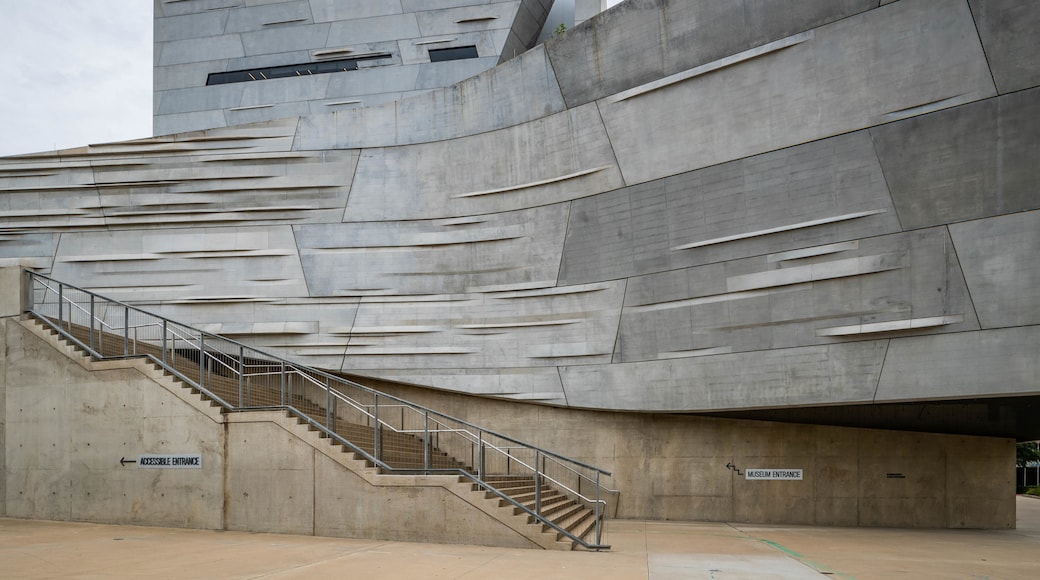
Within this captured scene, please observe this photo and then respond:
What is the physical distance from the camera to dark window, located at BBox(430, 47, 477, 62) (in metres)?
21.2

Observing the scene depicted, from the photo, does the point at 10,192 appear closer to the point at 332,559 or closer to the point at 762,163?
the point at 332,559

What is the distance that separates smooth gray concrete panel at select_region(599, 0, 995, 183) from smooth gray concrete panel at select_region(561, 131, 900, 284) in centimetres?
31

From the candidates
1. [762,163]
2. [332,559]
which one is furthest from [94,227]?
[762,163]

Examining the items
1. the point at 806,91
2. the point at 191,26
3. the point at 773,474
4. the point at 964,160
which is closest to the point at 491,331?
the point at 773,474

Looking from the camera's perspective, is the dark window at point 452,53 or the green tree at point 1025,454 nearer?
the dark window at point 452,53

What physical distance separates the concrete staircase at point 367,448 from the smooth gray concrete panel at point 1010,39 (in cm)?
906

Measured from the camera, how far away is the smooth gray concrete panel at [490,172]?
16453mm

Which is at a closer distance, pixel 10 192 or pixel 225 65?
pixel 10 192

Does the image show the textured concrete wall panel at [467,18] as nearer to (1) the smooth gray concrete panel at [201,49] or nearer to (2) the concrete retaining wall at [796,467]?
(1) the smooth gray concrete panel at [201,49]

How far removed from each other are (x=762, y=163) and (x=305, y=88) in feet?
42.5

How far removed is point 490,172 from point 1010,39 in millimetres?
9588

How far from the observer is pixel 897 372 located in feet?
42.4

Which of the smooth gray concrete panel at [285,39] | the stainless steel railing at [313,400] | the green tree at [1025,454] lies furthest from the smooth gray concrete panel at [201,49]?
the green tree at [1025,454]

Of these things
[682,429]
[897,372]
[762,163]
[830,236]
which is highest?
[762,163]
